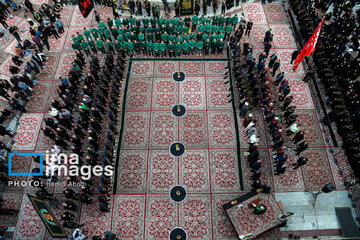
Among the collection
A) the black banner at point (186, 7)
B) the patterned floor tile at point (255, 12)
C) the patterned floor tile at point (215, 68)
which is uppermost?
the patterned floor tile at point (255, 12)

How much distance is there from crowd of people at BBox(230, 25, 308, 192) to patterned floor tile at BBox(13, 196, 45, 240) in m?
14.3

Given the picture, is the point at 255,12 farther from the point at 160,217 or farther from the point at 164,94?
the point at 160,217

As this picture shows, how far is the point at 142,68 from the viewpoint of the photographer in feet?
73.0

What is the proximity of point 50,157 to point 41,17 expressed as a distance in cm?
1698

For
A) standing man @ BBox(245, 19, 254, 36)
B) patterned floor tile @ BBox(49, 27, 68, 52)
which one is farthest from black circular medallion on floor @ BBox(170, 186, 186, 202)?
patterned floor tile @ BBox(49, 27, 68, 52)

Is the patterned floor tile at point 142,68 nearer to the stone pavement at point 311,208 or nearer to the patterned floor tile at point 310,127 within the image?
the patterned floor tile at point 310,127

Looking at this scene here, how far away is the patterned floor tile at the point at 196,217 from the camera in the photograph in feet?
47.6

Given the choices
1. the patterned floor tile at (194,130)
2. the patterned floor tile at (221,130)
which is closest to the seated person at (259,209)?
the patterned floor tile at (221,130)

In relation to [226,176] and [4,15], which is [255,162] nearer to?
[226,176]

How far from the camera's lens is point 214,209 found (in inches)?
603

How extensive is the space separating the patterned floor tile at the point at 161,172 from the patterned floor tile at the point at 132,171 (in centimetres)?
52

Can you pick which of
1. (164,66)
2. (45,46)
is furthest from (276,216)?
(45,46)

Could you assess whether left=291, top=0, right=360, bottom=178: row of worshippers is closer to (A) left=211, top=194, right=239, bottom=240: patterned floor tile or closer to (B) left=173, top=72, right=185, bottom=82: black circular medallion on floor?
(A) left=211, top=194, right=239, bottom=240: patterned floor tile

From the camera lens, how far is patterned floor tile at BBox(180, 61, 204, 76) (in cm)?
2188
